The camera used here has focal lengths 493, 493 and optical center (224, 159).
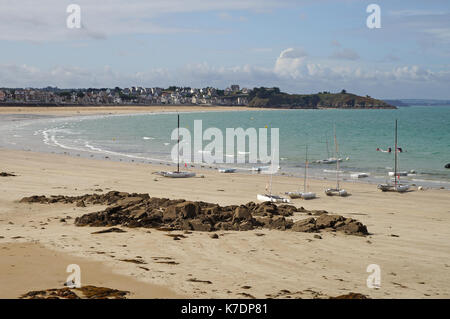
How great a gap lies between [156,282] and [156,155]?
42866mm

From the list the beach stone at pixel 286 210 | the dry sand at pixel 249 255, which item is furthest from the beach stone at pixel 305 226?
the beach stone at pixel 286 210

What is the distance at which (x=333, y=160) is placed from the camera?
157ft

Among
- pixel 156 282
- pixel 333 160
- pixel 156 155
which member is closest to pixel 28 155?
pixel 156 155

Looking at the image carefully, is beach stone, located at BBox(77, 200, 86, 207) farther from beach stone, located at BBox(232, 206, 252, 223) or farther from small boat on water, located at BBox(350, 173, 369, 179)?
small boat on water, located at BBox(350, 173, 369, 179)

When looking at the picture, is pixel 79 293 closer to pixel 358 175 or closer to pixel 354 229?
pixel 354 229

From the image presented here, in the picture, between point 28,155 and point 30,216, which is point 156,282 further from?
point 28,155

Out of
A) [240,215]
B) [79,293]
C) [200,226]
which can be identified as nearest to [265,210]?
[240,215]

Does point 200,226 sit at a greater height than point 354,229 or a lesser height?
greater

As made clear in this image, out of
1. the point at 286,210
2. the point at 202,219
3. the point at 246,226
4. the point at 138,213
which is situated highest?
the point at 138,213

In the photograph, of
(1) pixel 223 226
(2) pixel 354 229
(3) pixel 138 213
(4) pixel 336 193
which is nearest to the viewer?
(2) pixel 354 229

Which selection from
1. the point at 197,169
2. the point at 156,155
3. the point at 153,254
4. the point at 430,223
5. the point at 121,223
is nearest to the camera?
the point at 153,254

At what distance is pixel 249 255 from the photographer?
1459cm

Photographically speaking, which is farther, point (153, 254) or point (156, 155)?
point (156, 155)

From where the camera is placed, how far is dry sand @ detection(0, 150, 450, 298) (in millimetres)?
11562
